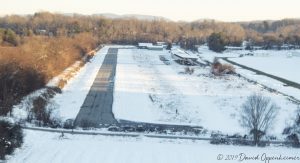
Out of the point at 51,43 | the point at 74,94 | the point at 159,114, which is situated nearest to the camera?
the point at 159,114

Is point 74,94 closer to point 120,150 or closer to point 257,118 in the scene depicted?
point 257,118

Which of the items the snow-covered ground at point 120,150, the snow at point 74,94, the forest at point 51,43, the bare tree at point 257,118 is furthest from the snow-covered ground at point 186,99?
the forest at point 51,43

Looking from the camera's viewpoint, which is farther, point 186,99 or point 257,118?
point 186,99

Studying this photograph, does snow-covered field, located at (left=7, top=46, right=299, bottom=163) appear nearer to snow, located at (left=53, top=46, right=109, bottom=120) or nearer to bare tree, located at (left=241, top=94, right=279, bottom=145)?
snow, located at (left=53, top=46, right=109, bottom=120)

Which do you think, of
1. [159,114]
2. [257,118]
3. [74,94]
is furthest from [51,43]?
[257,118]

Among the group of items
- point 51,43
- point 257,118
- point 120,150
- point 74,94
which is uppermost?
point 51,43

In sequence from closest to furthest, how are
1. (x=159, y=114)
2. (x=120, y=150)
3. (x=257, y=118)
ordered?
(x=120, y=150), (x=257, y=118), (x=159, y=114)

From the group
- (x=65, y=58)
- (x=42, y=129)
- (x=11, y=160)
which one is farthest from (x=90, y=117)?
(x=65, y=58)

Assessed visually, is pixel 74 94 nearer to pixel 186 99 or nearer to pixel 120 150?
pixel 186 99

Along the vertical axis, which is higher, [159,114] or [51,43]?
[51,43]

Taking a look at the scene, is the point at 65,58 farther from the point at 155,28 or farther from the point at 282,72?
the point at 155,28
